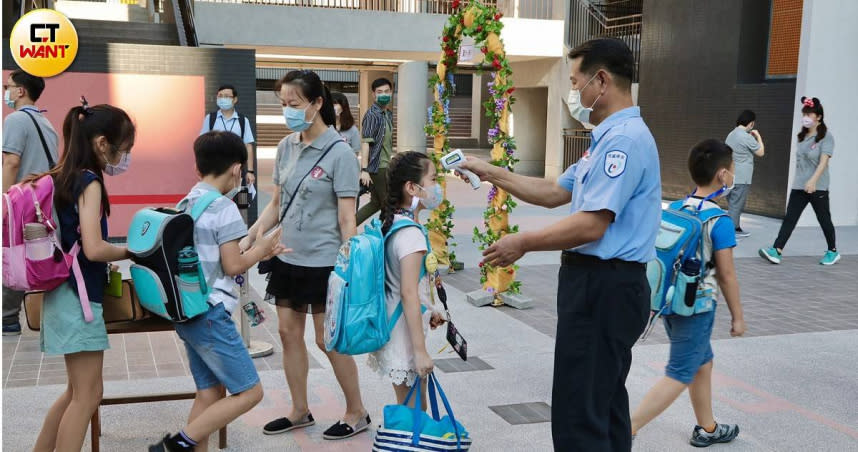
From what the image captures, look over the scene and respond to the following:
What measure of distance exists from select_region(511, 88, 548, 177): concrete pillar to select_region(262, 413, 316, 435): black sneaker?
1922cm

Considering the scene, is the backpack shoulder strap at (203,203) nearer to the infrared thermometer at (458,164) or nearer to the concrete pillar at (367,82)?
the infrared thermometer at (458,164)

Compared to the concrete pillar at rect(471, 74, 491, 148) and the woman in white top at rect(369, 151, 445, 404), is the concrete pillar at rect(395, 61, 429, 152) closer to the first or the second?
the concrete pillar at rect(471, 74, 491, 148)

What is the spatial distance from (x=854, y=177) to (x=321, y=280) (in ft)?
38.6

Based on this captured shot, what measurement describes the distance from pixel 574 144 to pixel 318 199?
646 inches

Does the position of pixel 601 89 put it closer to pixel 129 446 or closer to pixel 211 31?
pixel 129 446

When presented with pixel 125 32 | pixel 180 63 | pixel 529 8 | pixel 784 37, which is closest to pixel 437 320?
pixel 180 63

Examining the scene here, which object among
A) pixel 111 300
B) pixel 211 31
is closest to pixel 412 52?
pixel 211 31

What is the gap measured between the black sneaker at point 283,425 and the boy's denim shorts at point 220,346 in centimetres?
94

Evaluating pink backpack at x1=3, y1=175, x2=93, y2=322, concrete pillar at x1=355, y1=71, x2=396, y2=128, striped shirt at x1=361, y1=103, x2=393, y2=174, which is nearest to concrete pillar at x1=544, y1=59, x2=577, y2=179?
concrete pillar at x1=355, y1=71, x2=396, y2=128

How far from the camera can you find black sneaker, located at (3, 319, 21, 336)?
5.89 meters

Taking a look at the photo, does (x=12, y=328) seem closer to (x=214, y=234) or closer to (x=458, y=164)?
(x=214, y=234)

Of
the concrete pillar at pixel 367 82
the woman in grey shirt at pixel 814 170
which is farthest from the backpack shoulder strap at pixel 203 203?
the concrete pillar at pixel 367 82

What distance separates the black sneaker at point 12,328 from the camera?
5891 millimetres

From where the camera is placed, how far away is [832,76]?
12.8 m
